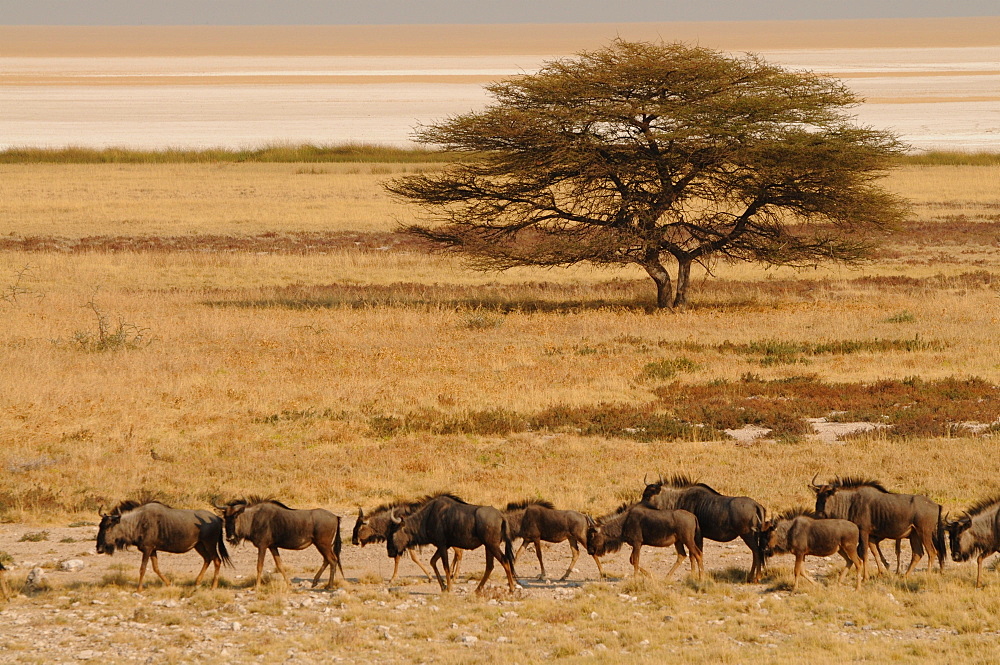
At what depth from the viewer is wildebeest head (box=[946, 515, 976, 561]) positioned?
1184 cm

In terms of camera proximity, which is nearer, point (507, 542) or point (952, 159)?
point (507, 542)

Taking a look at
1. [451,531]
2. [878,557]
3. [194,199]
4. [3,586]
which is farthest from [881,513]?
[194,199]

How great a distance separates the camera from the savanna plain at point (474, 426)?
10719 mm

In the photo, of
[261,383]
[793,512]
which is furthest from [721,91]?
[793,512]

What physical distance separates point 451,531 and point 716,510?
2721 mm

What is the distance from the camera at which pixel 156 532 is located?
11703 mm

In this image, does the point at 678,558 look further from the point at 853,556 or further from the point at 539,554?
the point at 853,556

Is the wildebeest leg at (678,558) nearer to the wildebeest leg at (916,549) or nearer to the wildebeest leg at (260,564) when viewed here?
the wildebeest leg at (916,549)

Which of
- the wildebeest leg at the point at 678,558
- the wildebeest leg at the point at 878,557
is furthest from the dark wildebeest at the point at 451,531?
the wildebeest leg at the point at 878,557

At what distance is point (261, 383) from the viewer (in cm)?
2198

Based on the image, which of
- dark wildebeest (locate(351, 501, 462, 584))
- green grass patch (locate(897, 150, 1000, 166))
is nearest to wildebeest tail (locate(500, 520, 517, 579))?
dark wildebeest (locate(351, 501, 462, 584))

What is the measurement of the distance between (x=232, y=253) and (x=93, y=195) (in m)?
22.2

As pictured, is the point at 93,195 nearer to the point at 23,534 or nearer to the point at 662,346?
the point at 662,346

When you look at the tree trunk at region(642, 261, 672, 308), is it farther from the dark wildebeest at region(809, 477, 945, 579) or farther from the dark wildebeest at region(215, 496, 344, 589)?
the dark wildebeest at region(215, 496, 344, 589)
